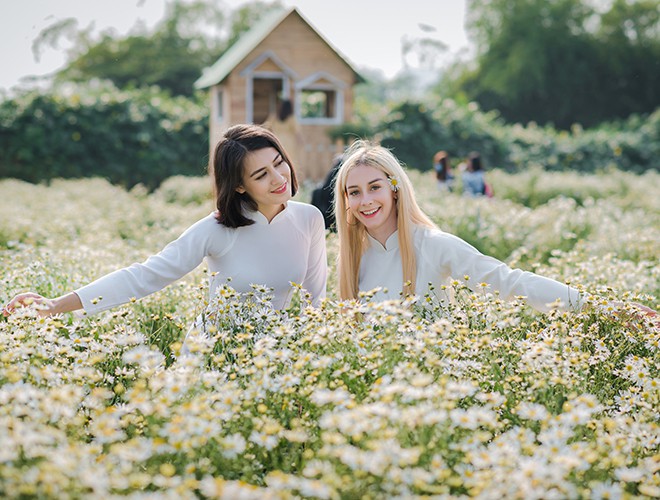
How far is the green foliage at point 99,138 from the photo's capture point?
19.6 meters

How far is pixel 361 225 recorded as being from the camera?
4.06 m

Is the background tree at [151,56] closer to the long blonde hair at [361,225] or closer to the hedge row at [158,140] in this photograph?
the hedge row at [158,140]

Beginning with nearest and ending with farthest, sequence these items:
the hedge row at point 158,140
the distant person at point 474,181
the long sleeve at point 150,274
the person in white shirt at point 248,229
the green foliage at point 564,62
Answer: the long sleeve at point 150,274
the person in white shirt at point 248,229
the distant person at point 474,181
the hedge row at point 158,140
the green foliage at point 564,62

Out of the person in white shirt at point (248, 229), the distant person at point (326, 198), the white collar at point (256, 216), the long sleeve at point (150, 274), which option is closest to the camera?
the long sleeve at point (150, 274)

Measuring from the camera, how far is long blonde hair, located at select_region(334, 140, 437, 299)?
384cm

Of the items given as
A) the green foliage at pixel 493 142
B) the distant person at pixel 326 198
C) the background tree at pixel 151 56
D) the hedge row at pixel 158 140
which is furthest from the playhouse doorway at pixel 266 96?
the background tree at pixel 151 56

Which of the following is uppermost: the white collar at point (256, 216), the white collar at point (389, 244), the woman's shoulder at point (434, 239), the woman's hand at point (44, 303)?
the white collar at point (256, 216)

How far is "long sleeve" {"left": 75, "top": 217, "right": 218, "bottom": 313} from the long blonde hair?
0.74 meters

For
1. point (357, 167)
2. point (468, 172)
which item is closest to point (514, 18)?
point (468, 172)

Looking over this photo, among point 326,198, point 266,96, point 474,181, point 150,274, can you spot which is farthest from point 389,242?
point 266,96

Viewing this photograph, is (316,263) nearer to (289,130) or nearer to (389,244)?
(389,244)

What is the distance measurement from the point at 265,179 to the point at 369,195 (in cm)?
57

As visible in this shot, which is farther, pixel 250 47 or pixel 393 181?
pixel 250 47

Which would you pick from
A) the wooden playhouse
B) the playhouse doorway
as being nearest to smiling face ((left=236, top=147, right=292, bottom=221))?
the wooden playhouse
